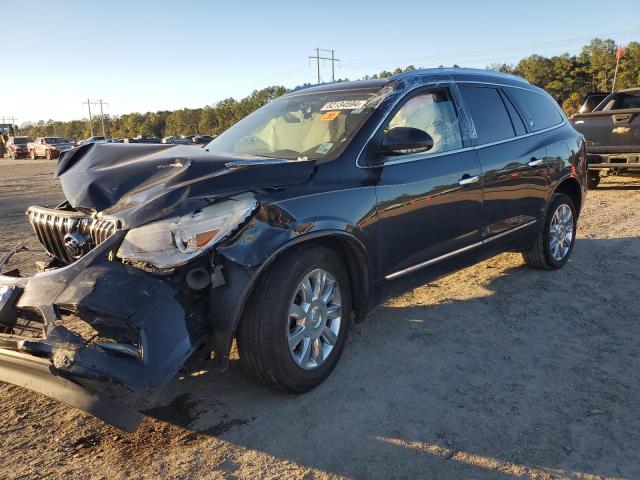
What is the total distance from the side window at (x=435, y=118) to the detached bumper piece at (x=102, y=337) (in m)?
2.10

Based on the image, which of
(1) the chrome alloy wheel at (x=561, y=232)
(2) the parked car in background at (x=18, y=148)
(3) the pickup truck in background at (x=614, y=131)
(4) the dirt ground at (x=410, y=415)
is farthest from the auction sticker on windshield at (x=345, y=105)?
(2) the parked car in background at (x=18, y=148)

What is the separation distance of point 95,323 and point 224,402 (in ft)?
3.14

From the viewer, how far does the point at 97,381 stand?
2.25 meters

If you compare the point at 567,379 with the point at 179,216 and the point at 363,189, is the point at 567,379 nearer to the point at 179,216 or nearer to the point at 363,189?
the point at 363,189

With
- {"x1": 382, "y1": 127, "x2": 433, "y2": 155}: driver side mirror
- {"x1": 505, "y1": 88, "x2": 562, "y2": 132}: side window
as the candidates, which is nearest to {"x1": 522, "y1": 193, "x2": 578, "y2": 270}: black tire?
{"x1": 505, "y1": 88, "x2": 562, "y2": 132}: side window

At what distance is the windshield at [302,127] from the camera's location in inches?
138

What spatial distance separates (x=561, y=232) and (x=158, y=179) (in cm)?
429

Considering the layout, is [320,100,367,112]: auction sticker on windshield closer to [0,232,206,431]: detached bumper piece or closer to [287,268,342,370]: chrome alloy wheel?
[287,268,342,370]: chrome alloy wheel

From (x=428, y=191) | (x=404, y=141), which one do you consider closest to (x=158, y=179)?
(x=404, y=141)

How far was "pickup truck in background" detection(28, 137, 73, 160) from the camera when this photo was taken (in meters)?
37.3

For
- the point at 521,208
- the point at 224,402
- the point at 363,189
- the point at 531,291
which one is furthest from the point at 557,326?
the point at 224,402

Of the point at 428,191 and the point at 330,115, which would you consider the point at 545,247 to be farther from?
the point at 330,115

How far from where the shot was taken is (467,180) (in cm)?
400

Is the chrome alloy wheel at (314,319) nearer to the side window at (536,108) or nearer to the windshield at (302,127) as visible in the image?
the windshield at (302,127)
